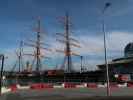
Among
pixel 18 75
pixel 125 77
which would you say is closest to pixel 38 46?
pixel 18 75

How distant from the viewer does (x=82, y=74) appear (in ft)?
393

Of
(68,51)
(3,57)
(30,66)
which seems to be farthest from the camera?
(30,66)

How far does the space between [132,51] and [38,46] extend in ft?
204

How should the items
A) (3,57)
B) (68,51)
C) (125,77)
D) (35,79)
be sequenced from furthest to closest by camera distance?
1. (68,51)
2. (35,79)
3. (125,77)
4. (3,57)

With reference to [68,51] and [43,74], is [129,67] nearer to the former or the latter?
[68,51]

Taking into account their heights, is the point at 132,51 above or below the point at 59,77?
above

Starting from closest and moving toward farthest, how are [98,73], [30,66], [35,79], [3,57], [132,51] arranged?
1. [3,57]
2. [98,73]
3. [35,79]
4. [30,66]
5. [132,51]

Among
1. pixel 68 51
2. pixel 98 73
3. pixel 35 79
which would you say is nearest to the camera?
pixel 98 73

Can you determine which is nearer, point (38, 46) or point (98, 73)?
point (98, 73)

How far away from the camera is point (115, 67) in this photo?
6102 inches

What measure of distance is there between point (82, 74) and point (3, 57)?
270ft

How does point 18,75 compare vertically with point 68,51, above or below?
below

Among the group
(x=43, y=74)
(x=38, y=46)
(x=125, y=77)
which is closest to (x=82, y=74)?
(x=43, y=74)

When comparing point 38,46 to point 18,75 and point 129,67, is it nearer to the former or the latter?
point 18,75
